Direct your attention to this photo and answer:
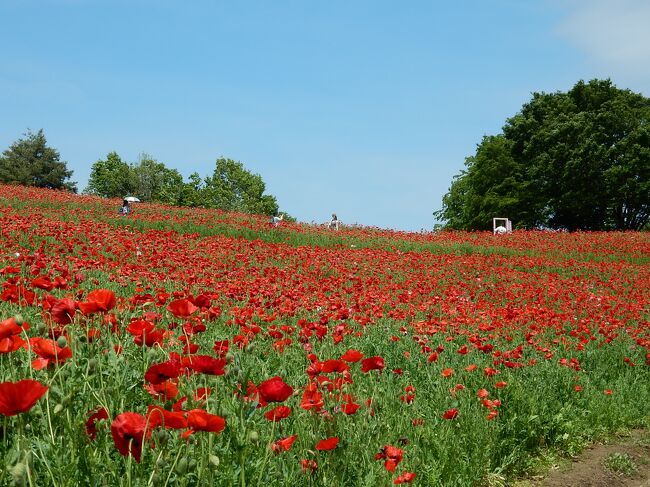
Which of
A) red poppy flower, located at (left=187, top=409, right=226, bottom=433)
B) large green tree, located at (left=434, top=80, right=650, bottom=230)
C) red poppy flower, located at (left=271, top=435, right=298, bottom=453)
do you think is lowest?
red poppy flower, located at (left=271, top=435, right=298, bottom=453)

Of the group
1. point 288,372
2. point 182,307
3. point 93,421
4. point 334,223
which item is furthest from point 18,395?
point 334,223

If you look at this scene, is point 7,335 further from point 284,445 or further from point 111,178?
point 111,178

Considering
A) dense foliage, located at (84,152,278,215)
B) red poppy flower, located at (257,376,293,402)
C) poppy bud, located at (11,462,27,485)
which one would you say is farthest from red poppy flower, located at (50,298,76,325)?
dense foliage, located at (84,152,278,215)

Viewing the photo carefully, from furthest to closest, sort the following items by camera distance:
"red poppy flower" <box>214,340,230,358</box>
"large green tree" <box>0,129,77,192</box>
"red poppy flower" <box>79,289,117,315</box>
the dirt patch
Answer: "large green tree" <box>0,129,77,192</box>, the dirt patch, "red poppy flower" <box>214,340,230,358</box>, "red poppy flower" <box>79,289,117,315</box>

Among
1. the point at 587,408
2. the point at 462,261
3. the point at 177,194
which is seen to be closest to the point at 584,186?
the point at 462,261

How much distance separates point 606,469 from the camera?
509cm

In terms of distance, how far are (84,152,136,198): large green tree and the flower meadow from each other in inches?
2346

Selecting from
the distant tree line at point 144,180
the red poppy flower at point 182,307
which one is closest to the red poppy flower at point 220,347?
the red poppy flower at point 182,307

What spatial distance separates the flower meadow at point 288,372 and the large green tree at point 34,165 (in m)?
54.1

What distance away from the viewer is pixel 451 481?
3994mm

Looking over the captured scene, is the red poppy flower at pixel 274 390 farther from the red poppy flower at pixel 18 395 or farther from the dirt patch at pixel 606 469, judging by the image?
the dirt patch at pixel 606 469

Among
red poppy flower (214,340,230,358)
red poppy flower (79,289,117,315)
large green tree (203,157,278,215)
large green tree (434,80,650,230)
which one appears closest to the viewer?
red poppy flower (79,289,117,315)

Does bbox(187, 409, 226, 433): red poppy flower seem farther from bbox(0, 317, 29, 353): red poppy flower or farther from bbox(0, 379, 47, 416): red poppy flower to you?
bbox(0, 317, 29, 353): red poppy flower

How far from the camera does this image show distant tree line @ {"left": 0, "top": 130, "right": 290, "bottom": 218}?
212 feet
